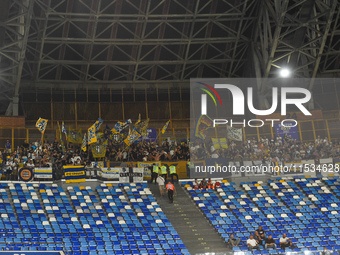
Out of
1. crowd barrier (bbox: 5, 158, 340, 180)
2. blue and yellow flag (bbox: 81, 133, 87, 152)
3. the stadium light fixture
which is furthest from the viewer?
the stadium light fixture

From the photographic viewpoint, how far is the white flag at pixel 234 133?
4038cm

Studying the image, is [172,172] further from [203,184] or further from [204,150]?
[204,150]

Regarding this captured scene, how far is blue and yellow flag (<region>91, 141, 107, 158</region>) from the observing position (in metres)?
38.5

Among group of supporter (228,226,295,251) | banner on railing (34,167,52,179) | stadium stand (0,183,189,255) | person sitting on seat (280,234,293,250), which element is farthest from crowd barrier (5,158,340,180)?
person sitting on seat (280,234,293,250)

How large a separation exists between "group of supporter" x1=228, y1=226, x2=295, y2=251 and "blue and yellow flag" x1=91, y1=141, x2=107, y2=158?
11.7 meters

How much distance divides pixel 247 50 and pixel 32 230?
22366mm

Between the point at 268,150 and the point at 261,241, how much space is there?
10.8 metres

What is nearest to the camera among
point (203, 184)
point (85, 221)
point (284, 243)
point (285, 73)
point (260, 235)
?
point (284, 243)

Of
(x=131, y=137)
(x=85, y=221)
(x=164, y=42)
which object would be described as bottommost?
(x=85, y=221)

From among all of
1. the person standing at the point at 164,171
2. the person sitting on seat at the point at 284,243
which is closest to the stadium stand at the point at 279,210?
the person sitting on seat at the point at 284,243

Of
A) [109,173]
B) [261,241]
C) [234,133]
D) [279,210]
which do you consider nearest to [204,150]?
[234,133]

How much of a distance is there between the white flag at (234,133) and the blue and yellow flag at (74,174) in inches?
410

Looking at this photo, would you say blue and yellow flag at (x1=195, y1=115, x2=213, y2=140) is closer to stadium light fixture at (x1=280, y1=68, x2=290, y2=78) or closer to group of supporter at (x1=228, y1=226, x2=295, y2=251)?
stadium light fixture at (x1=280, y1=68, x2=290, y2=78)

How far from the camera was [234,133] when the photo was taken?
40.4 metres
